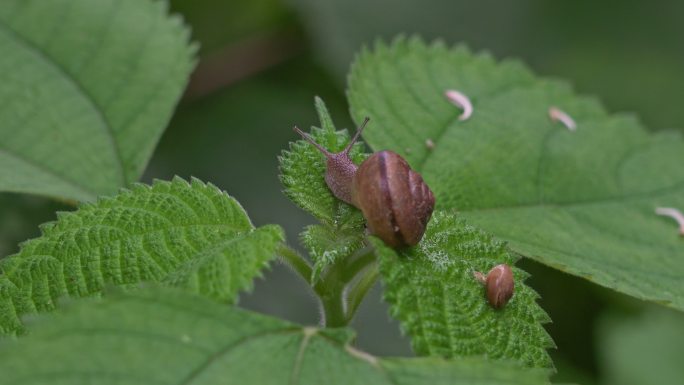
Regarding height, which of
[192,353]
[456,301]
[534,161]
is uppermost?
[534,161]

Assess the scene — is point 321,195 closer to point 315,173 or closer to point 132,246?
point 315,173

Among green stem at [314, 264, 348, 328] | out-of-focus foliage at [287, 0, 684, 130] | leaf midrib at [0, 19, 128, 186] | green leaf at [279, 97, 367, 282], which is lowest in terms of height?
green stem at [314, 264, 348, 328]

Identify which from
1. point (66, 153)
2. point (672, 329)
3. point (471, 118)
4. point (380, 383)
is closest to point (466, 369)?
point (380, 383)

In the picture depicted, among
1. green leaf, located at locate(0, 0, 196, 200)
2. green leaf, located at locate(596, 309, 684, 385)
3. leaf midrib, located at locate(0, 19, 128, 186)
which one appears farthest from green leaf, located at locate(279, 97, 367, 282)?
green leaf, located at locate(596, 309, 684, 385)

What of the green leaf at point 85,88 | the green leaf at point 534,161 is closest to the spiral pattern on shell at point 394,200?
the green leaf at point 534,161

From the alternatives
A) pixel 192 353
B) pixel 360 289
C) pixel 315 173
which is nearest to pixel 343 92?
pixel 315 173

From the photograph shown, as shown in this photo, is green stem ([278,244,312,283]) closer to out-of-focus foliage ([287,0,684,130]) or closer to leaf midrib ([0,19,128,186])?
leaf midrib ([0,19,128,186])
